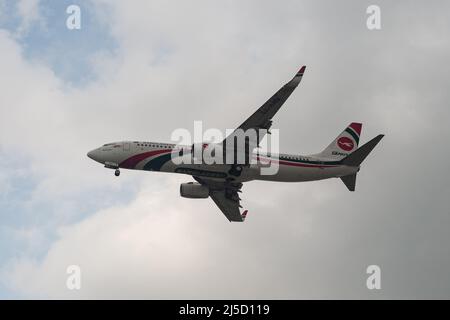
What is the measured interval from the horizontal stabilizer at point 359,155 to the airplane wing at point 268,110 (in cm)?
996

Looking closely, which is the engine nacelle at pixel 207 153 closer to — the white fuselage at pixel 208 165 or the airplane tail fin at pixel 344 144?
the white fuselage at pixel 208 165

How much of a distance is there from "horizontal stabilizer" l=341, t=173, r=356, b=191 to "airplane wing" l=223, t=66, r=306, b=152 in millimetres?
11050

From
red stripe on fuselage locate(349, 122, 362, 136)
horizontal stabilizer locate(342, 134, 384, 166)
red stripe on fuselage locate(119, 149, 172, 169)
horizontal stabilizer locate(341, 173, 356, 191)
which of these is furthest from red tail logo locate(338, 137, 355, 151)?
red stripe on fuselage locate(119, 149, 172, 169)

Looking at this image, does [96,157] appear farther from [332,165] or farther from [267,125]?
[332,165]

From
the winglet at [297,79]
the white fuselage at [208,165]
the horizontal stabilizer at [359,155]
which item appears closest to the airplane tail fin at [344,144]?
the white fuselage at [208,165]

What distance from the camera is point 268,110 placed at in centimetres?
6450

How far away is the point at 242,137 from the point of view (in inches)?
2653

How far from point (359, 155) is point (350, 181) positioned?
3.71 m

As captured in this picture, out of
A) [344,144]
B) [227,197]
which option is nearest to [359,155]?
[344,144]

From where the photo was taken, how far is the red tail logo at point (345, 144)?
7419 cm

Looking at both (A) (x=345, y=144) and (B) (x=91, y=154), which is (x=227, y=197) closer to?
(A) (x=345, y=144)
